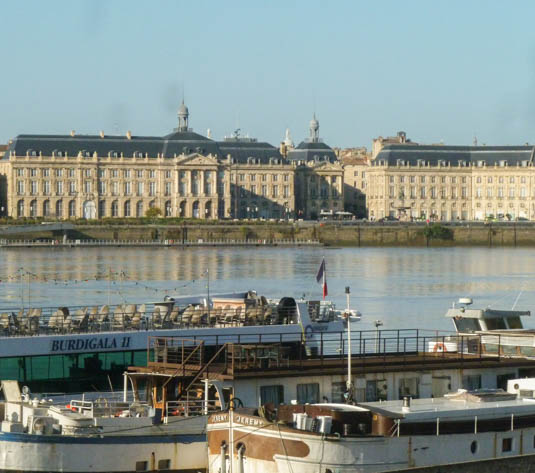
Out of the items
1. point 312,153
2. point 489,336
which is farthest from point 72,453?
point 312,153

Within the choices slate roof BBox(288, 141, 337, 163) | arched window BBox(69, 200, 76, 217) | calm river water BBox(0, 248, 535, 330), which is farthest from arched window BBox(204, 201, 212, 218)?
calm river water BBox(0, 248, 535, 330)

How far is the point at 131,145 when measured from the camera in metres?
166

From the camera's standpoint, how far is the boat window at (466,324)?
30750mm

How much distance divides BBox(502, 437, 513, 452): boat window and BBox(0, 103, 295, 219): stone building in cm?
14090

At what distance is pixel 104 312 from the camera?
1284 inches

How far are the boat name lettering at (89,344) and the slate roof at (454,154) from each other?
5698 inches

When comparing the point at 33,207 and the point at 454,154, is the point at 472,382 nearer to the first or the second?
the point at 33,207

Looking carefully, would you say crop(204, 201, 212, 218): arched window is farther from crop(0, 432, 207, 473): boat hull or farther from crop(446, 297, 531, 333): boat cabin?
crop(0, 432, 207, 473): boat hull

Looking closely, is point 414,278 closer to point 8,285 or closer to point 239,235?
point 8,285

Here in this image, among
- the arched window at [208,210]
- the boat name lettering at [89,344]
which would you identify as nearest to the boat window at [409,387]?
the boat name lettering at [89,344]

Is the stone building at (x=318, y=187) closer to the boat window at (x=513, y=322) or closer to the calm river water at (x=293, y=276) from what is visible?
the calm river water at (x=293, y=276)

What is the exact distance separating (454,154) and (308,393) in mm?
152069

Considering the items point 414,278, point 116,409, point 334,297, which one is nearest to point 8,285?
point 334,297

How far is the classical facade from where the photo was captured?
570 ft
